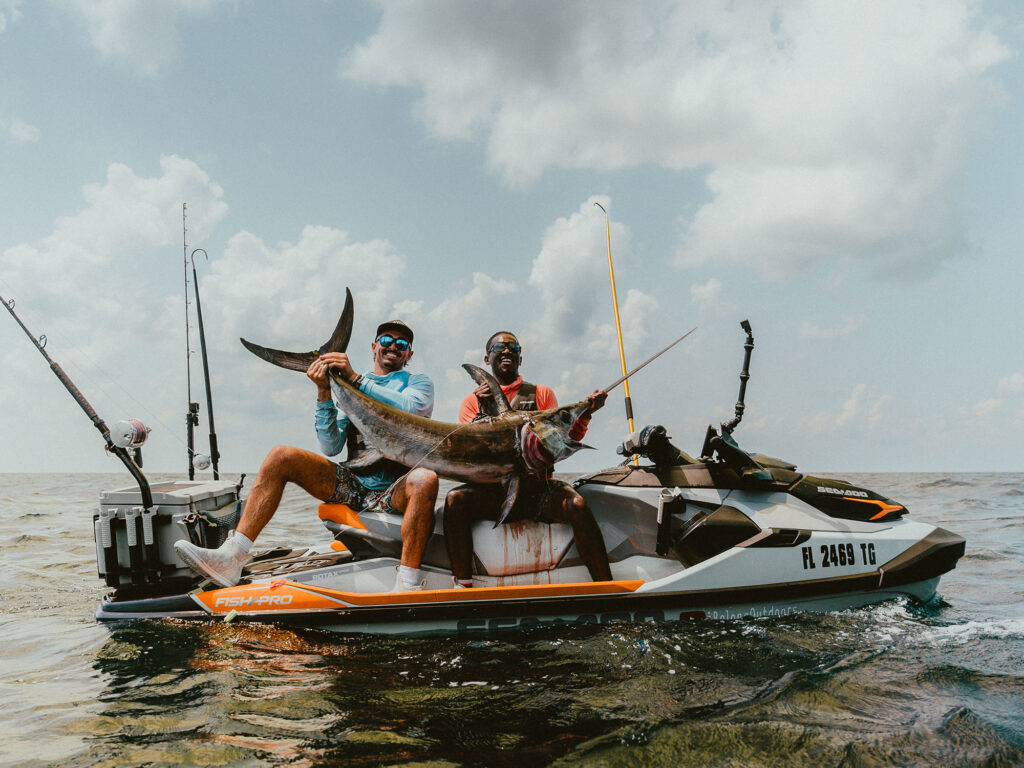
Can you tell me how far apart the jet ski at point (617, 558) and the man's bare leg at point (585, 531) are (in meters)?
0.14

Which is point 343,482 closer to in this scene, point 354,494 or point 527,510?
point 354,494

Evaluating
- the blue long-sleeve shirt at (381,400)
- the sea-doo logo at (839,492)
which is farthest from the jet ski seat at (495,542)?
the sea-doo logo at (839,492)

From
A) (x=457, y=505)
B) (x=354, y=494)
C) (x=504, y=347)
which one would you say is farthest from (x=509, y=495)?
(x=504, y=347)

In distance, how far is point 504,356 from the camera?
17.8ft

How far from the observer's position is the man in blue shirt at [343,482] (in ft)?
14.5

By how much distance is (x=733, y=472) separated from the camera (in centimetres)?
484

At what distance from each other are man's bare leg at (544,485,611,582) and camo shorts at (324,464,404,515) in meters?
1.29

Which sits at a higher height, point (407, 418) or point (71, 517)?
point (407, 418)

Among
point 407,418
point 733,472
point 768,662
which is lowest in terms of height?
point 768,662

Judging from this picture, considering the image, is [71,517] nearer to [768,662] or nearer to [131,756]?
[131,756]

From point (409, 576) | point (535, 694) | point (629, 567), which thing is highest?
point (409, 576)

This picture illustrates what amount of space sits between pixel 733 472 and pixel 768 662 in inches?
58.0

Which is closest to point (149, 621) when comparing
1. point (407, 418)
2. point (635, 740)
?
point (407, 418)

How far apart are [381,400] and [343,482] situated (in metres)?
0.71
